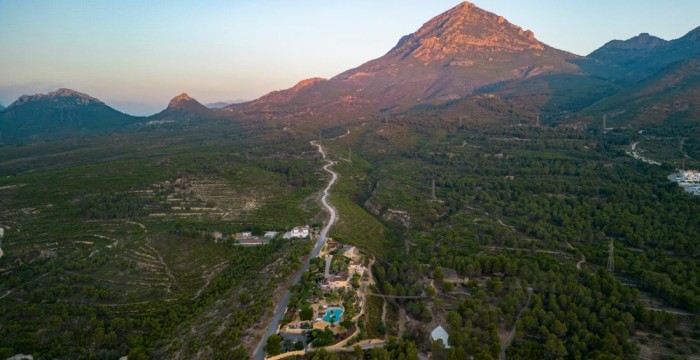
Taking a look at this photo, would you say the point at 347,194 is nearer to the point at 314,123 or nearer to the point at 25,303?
the point at 25,303

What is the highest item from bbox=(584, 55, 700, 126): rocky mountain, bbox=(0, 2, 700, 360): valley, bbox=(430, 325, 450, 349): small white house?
bbox=(584, 55, 700, 126): rocky mountain

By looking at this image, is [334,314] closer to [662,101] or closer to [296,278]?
[296,278]

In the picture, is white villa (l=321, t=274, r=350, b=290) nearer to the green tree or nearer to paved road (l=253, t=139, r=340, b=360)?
paved road (l=253, t=139, r=340, b=360)

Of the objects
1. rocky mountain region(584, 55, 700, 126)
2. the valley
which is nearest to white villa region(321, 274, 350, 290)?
the valley

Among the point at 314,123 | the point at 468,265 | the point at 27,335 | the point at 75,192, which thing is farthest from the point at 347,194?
the point at 314,123

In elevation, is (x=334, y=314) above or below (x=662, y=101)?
below

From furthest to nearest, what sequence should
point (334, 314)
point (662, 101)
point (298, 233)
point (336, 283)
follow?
point (662, 101)
point (298, 233)
point (336, 283)
point (334, 314)

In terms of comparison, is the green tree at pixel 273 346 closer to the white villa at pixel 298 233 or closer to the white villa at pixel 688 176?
the white villa at pixel 298 233

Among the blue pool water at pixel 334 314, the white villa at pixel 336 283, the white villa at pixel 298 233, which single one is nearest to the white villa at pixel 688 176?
the white villa at pixel 298 233

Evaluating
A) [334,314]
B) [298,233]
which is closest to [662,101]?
[298,233]

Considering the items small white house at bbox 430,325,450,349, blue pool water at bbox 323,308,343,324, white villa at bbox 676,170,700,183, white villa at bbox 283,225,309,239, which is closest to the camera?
blue pool water at bbox 323,308,343,324

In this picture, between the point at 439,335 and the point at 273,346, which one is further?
the point at 439,335
